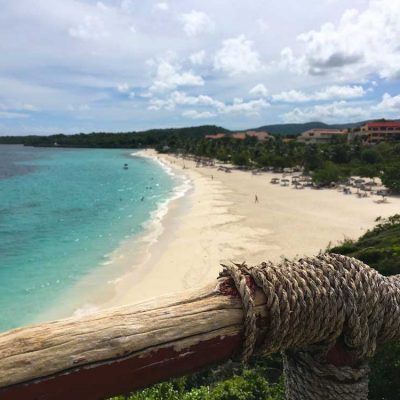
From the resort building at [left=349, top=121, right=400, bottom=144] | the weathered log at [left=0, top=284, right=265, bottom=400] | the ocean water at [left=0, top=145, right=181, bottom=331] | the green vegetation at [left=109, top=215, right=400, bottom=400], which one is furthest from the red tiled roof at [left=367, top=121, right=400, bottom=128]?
the weathered log at [left=0, top=284, right=265, bottom=400]

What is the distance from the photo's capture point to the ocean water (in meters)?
19.0

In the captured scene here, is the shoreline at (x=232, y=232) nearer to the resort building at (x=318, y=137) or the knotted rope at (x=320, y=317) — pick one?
the knotted rope at (x=320, y=317)

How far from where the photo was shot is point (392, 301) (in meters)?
1.77

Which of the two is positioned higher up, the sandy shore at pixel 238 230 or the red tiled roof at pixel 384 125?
the red tiled roof at pixel 384 125

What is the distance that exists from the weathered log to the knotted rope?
3.1 inches

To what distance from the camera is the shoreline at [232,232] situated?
19141 mm

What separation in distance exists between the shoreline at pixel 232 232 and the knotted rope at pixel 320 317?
9204 mm

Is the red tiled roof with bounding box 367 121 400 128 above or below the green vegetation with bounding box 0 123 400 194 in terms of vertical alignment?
above

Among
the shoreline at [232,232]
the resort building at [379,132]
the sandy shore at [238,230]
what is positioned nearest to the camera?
the shoreline at [232,232]

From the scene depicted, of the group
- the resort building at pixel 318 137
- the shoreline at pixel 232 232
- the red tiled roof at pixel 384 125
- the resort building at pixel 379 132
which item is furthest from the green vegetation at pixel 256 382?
the resort building at pixel 318 137

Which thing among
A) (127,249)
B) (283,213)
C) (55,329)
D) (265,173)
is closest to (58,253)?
(127,249)

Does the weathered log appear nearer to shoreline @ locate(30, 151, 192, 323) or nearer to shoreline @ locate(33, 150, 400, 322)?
shoreline @ locate(33, 150, 400, 322)

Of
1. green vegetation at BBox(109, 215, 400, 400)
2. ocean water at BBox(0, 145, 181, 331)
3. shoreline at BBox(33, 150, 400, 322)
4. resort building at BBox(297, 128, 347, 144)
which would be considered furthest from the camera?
resort building at BBox(297, 128, 347, 144)

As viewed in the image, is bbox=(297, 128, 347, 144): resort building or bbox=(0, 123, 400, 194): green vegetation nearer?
bbox=(0, 123, 400, 194): green vegetation
